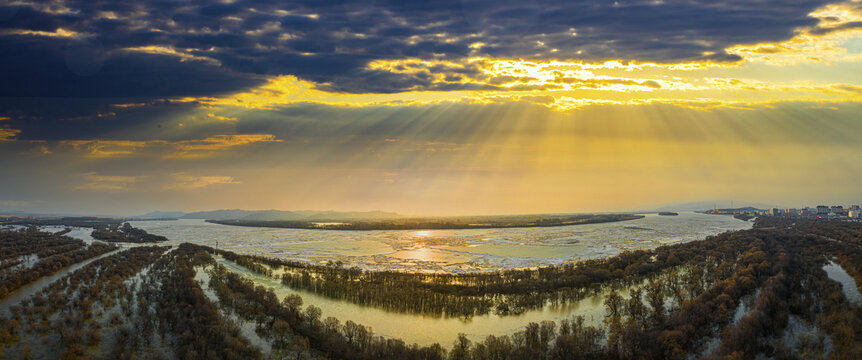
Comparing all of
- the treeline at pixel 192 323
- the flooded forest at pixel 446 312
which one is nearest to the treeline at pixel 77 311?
the flooded forest at pixel 446 312

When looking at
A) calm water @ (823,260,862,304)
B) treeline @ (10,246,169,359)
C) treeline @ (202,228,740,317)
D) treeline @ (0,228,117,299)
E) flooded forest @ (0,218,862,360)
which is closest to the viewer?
flooded forest @ (0,218,862,360)

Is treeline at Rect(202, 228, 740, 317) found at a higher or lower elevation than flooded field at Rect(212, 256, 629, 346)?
higher

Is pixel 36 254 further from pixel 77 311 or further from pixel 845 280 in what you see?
pixel 845 280

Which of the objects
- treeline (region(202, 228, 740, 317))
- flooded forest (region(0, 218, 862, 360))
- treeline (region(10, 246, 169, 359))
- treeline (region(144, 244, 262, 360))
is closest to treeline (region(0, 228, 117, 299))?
flooded forest (region(0, 218, 862, 360))

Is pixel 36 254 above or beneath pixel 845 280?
beneath

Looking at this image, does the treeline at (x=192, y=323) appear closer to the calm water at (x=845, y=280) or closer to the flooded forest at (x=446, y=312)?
the flooded forest at (x=446, y=312)

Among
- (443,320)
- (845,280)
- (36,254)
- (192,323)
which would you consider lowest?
(36,254)

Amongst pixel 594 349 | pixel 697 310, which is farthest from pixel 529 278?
pixel 594 349

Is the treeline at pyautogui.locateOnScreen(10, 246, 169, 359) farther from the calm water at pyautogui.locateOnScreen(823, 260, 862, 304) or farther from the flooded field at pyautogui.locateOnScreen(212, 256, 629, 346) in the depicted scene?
the calm water at pyautogui.locateOnScreen(823, 260, 862, 304)

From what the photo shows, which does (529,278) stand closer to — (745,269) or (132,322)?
(745,269)

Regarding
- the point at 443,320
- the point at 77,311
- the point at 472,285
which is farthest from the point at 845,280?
the point at 77,311
